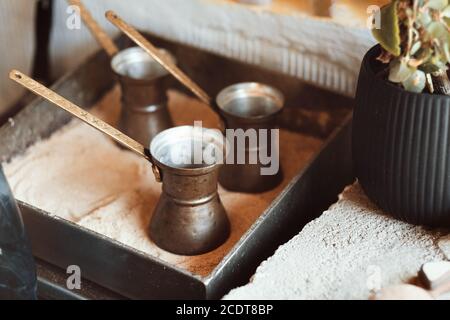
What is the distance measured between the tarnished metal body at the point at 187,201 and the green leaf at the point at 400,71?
0.91 ft

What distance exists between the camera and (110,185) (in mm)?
1357

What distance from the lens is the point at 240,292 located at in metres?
0.99

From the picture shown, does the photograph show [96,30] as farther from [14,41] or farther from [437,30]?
[437,30]

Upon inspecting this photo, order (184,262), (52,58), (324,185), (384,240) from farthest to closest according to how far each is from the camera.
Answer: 1. (52,58)
2. (324,185)
3. (184,262)
4. (384,240)

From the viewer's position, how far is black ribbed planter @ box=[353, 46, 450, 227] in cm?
98

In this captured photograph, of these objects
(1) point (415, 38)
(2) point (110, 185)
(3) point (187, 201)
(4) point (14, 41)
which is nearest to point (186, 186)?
(3) point (187, 201)

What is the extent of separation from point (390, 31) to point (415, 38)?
3 cm

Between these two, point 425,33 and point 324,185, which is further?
point 324,185

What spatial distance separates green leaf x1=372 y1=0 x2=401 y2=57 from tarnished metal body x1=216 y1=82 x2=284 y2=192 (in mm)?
330

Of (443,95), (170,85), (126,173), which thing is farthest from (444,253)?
(170,85)

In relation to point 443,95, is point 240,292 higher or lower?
lower

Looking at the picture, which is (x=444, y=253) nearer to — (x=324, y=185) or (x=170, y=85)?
(x=324, y=185)

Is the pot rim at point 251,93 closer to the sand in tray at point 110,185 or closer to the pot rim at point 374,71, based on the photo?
the sand in tray at point 110,185
